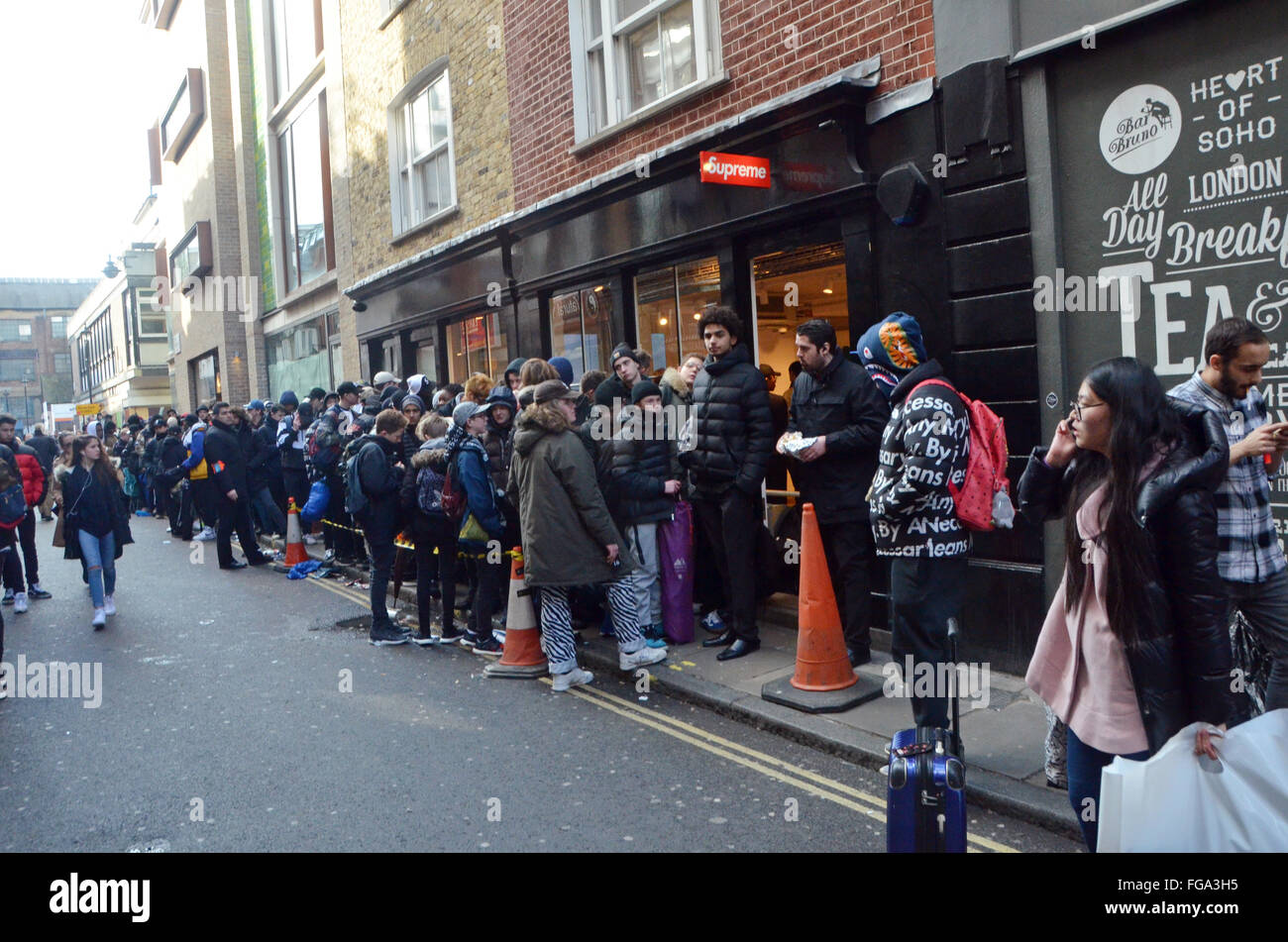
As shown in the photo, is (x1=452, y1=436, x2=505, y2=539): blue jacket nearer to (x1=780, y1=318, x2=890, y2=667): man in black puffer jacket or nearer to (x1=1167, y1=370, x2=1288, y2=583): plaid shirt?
(x1=780, y1=318, x2=890, y2=667): man in black puffer jacket

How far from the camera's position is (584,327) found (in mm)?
10930

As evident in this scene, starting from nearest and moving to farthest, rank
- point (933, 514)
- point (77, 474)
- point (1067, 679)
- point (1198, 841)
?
point (1198, 841) < point (1067, 679) < point (933, 514) < point (77, 474)

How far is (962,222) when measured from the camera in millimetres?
6383

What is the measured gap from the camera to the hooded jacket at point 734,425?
267 inches

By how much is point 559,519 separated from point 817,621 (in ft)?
5.86

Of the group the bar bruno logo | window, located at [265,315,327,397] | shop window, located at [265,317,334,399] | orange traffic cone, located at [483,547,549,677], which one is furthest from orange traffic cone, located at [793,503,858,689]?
shop window, located at [265,317,334,399]

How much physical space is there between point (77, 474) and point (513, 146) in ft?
19.6

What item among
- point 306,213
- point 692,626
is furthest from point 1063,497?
point 306,213

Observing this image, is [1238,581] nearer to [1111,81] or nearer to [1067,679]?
[1067,679]

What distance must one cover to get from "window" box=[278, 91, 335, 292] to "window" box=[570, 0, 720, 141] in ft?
30.7

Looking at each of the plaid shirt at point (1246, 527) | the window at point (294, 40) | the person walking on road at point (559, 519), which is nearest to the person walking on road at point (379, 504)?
the person walking on road at point (559, 519)

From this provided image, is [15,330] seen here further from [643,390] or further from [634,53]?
[643,390]

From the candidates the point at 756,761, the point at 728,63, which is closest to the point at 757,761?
the point at 756,761

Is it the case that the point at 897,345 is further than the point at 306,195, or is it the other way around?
the point at 306,195
